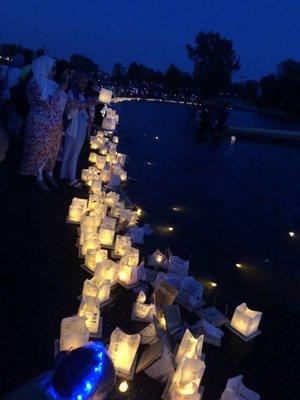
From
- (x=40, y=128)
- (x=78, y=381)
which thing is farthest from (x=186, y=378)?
(x=40, y=128)

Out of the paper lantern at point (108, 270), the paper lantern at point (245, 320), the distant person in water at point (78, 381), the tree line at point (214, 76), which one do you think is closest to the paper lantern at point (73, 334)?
the paper lantern at point (108, 270)

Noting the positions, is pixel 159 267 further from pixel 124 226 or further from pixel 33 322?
pixel 33 322

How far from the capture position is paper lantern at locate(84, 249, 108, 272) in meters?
4.22

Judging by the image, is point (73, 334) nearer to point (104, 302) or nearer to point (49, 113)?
point (104, 302)

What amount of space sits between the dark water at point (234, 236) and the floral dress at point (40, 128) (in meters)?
1.88

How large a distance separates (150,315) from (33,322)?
1.06 m

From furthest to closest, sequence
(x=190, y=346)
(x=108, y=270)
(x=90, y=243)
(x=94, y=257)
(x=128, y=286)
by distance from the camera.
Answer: (x=90, y=243) → (x=94, y=257) → (x=128, y=286) → (x=108, y=270) → (x=190, y=346)

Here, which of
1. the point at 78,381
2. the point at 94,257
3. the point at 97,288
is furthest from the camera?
the point at 94,257

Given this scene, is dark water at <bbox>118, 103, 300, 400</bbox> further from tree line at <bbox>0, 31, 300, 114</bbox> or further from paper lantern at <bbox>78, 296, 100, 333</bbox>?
tree line at <bbox>0, 31, 300, 114</bbox>

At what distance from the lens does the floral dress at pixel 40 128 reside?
5734mm

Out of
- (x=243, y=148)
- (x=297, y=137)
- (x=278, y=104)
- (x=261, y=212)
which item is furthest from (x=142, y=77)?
(x=261, y=212)

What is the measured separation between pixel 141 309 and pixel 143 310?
0.02 m

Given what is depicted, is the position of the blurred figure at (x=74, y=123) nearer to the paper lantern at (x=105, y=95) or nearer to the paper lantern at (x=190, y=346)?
the paper lantern at (x=105, y=95)

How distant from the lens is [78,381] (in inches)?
55.6
